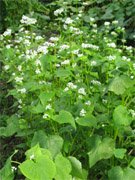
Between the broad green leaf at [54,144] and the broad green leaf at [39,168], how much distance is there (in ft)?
1.01

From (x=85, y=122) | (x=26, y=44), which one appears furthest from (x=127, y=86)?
(x=26, y=44)

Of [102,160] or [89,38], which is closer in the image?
[102,160]

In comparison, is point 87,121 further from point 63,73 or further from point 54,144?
point 63,73

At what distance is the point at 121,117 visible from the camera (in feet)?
7.40

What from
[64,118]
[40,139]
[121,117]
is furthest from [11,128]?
[121,117]

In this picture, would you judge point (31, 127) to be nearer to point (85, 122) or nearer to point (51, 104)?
point (51, 104)

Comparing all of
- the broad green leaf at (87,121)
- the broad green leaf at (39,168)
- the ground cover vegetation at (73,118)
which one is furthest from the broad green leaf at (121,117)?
the broad green leaf at (39,168)

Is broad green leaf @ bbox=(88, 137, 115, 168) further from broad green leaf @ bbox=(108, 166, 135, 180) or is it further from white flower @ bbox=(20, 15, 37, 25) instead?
white flower @ bbox=(20, 15, 37, 25)

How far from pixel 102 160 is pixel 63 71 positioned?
20.8 inches

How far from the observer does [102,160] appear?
2514 mm

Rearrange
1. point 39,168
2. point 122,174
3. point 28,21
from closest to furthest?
point 39,168
point 122,174
point 28,21

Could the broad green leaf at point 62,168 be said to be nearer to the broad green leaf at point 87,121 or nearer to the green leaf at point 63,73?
the broad green leaf at point 87,121

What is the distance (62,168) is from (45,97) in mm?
466

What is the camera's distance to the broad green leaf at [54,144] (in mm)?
2221
